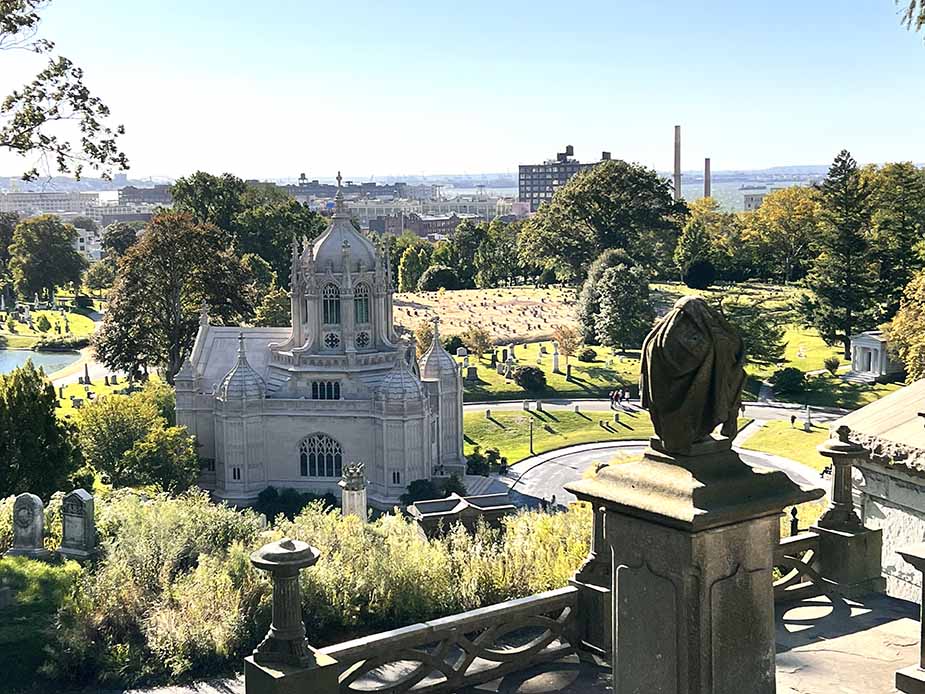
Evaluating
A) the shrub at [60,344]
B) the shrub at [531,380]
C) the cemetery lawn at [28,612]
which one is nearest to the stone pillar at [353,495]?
the cemetery lawn at [28,612]

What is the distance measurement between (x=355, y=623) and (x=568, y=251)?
3171 inches

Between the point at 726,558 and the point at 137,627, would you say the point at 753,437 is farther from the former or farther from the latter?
the point at 726,558

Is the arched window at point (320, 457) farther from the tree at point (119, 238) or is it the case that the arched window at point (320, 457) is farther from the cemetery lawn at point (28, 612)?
the tree at point (119, 238)

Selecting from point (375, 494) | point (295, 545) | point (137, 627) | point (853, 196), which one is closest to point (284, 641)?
point (295, 545)

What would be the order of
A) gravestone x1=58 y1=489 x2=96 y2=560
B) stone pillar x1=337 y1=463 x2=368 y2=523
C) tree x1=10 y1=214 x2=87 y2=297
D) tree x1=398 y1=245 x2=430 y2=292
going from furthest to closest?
tree x1=398 y1=245 x2=430 y2=292, tree x1=10 y1=214 x2=87 y2=297, stone pillar x1=337 y1=463 x2=368 y2=523, gravestone x1=58 y1=489 x2=96 y2=560

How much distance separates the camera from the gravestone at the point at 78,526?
82.5 ft

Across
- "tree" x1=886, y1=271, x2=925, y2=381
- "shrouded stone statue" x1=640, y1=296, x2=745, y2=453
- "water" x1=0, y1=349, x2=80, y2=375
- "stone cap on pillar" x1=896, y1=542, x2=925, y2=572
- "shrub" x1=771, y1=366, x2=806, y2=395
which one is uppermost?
"shrouded stone statue" x1=640, y1=296, x2=745, y2=453

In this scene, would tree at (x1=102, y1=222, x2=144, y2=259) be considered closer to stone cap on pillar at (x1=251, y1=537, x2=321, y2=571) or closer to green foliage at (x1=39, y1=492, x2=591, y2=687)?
green foliage at (x1=39, y1=492, x2=591, y2=687)

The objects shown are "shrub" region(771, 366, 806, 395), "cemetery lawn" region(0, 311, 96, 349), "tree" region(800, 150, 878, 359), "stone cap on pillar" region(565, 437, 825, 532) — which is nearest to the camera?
"stone cap on pillar" region(565, 437, 825, 532)

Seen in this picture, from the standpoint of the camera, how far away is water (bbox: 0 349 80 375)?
83562mm

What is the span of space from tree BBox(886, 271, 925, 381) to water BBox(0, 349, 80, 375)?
58422mm

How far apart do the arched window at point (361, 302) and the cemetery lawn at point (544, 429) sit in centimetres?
967

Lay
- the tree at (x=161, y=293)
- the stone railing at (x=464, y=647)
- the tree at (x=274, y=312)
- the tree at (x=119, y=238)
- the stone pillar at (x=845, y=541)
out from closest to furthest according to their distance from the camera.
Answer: the stone railing at (x=464, y=647)
the stone pillar at (x=845, y=541)
the tree at (x=161, y=293)
the tree at (x=274, y=312)
the tree at (x=119, y=238)

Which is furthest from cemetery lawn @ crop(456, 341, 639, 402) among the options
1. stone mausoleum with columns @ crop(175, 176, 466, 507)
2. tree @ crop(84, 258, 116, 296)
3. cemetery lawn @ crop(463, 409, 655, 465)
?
tree @ crop(84, 258, 116, 296)
